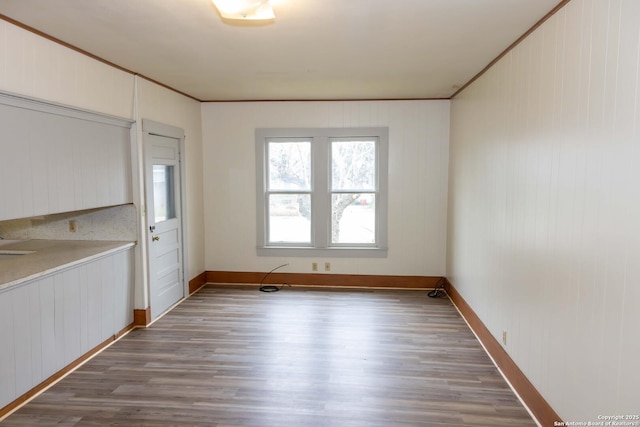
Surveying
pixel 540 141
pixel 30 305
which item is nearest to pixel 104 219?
pixel 30 305

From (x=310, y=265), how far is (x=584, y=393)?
12.7 ft

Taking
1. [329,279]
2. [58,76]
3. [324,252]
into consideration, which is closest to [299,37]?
[58,76]

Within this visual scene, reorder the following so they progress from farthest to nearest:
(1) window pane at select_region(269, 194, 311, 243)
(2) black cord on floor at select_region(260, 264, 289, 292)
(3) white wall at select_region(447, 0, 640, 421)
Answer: (1) window pane at select_region(269, 194, 311, 243) < (2) black cord on floor at select_region(260, 264, 289, 292) < (3) white wall at select_region(447, 0, 640, 421)

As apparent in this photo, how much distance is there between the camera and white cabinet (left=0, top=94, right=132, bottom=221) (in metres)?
2.61

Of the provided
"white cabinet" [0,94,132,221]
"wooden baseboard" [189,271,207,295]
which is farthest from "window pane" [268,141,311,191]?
"white cabinet" [0,94,132,221]

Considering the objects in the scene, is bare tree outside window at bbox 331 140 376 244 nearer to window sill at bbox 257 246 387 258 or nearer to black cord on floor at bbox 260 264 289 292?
window sill at bbox 257 246 387 258

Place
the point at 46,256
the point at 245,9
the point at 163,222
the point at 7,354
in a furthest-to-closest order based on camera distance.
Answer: the point at 163,222 → the point at 46,256 → the point at 7,354 → the point at 245,9

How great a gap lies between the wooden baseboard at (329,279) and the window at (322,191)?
33 centimetres

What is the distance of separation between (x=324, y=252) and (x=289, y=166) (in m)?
1.27

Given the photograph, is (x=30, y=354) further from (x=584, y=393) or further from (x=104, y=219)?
(x=584, y=393)

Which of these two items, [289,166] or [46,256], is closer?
[46,256]

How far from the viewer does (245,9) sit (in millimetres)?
2271

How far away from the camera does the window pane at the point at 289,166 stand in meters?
5.56

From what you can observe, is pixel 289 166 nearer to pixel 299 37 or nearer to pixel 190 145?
pixel 190 145
